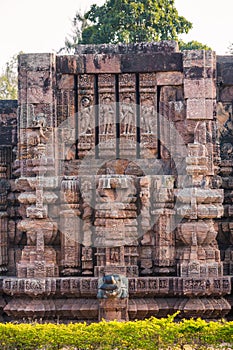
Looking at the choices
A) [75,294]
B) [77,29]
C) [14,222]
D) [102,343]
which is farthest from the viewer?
[77,29]

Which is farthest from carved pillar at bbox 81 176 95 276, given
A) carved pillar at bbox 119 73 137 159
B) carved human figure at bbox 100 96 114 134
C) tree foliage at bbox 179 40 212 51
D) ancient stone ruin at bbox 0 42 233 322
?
tree foliage at bbox 179 40 212 51

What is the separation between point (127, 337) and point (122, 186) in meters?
4.48

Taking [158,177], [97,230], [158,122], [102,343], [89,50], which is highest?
[89,50]

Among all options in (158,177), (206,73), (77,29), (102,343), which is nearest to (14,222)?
(158,177)

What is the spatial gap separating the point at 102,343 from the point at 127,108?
19.0 ft

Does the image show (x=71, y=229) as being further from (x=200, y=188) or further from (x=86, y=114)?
(x=200, y=188)

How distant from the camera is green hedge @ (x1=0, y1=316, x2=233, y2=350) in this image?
391 inches

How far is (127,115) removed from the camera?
14.7 metres

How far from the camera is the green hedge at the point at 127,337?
9.93 meters

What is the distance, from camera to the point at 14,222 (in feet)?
50.1

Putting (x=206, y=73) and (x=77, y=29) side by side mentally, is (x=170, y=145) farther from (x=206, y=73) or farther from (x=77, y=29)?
(x=77, y=29)

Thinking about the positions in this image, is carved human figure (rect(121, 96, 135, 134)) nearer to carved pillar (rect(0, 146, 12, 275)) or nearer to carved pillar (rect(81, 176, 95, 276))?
carved pillar (rect(81, 176, 95, 276))

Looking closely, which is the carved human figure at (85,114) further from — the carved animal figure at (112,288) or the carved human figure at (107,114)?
the carved animal figure at (112,288)

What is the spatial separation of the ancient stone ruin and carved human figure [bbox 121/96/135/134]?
0.06 ft
